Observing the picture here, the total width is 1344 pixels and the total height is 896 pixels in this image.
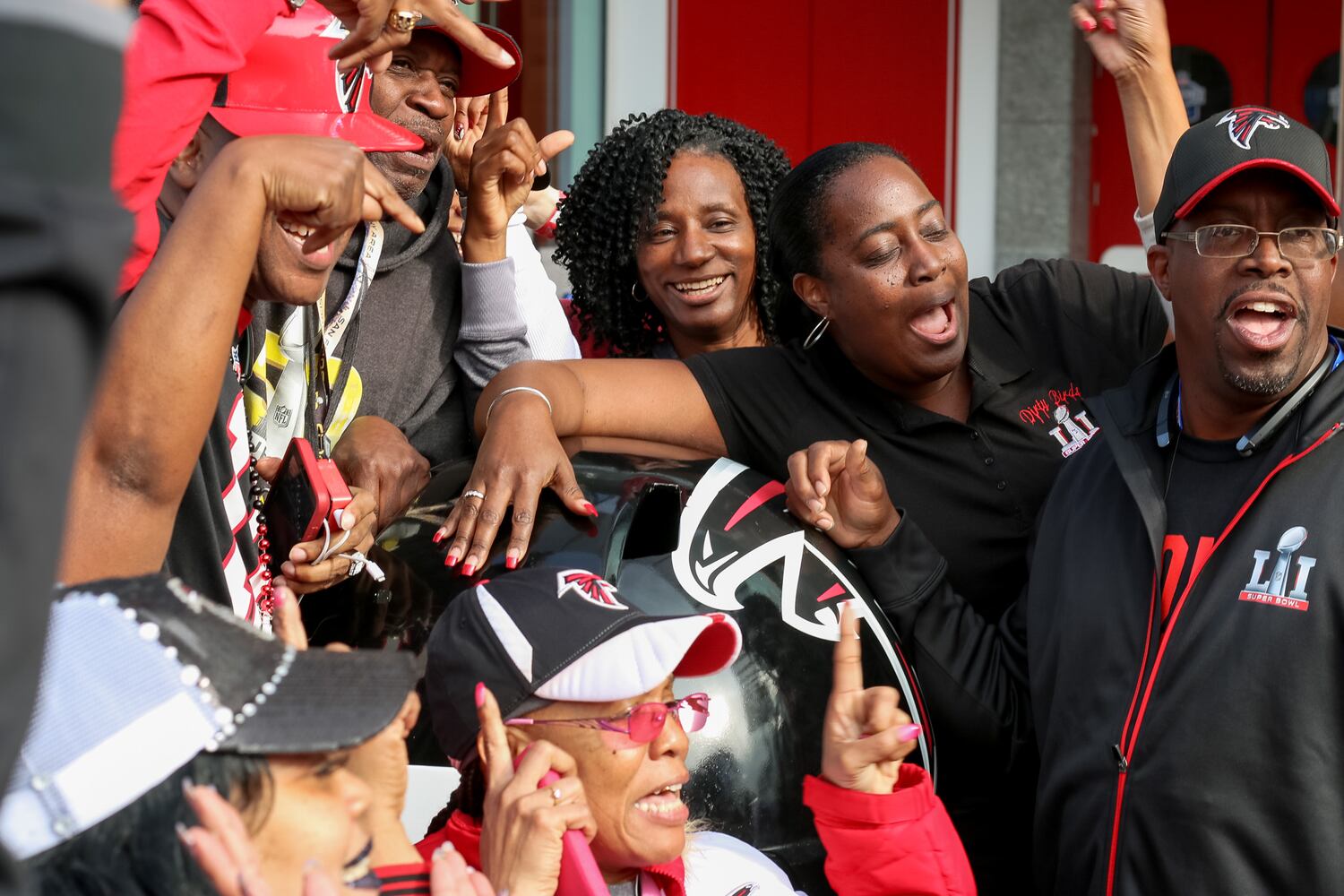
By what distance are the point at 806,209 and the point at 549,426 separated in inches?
36.3

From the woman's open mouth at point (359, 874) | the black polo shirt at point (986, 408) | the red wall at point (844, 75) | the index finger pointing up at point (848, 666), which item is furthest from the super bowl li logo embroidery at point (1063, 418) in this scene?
the red wall at point (844, 75)

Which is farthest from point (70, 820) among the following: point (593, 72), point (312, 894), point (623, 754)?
point (593, 72)

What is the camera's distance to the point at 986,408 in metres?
3.36

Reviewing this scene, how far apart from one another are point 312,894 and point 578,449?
5.63ft

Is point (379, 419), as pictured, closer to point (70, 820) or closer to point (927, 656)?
point (927, 656)

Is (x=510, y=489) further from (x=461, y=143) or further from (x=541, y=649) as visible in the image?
(x=461, y=143)

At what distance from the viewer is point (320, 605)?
9.30 ft

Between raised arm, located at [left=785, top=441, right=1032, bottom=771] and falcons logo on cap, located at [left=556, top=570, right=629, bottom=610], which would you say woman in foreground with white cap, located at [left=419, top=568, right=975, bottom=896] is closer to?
falcons logo on cap, located at [left=556, top=570, right=629, bottom=610]

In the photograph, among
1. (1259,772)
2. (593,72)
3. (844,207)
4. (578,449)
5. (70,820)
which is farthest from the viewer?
(593,72)

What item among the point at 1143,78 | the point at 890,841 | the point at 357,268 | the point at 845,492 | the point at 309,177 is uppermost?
the point at 1143,78

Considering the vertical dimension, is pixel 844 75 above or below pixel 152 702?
above

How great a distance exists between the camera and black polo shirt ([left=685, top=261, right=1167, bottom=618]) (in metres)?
3.24

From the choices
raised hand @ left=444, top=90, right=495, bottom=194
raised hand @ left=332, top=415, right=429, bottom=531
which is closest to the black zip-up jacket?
raised hand @ left=332, top=415, right=429, bottom=531

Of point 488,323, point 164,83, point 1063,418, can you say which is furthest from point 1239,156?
point 164,83
